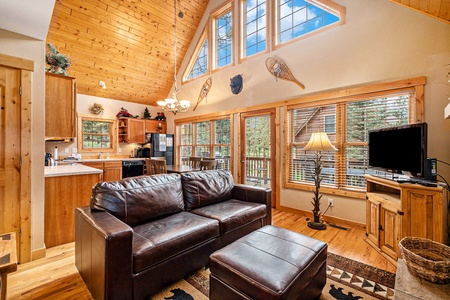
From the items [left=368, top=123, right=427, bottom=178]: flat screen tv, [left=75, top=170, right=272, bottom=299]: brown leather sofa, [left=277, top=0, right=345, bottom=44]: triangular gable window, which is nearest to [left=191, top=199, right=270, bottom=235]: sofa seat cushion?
[left=75, top=170, right=272, bottom=299]: brown leather sofa

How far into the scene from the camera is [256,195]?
2.85 m

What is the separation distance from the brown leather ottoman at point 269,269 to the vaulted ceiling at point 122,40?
5452mm

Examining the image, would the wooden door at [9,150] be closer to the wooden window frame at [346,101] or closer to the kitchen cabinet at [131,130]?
the wooden window frame at [346,101]

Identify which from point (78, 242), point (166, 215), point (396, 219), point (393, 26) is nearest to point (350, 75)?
point (393, 26)

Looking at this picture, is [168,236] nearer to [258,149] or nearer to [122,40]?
[258,149]

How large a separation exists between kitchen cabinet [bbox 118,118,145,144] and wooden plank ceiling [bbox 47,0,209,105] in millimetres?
760

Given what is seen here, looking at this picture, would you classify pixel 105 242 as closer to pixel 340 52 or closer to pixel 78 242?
pixel 78 242

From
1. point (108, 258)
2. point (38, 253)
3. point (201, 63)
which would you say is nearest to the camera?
point (108, 258)

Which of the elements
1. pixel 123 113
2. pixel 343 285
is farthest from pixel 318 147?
pixel 123 113

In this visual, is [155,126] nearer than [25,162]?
No

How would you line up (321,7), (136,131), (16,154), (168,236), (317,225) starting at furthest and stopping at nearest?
(136,131) < (321,7) < (317,225) < (16,154) < (168,236)

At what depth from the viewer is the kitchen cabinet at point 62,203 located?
249cm

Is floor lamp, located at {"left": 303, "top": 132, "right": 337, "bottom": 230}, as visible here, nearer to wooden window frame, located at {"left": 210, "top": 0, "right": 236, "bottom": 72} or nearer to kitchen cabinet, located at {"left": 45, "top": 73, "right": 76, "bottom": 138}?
wooden window frame, located at {"left": 210, "top": 0, "right": 236, "bottom": 72}

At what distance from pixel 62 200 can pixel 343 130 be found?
425 cm
